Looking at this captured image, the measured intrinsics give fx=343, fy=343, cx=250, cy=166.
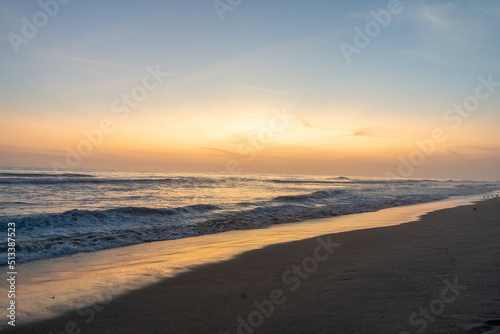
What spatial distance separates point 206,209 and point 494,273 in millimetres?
13657

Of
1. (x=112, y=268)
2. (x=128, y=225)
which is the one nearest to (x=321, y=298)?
(x=112, y=268)

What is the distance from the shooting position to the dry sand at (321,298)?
370cm

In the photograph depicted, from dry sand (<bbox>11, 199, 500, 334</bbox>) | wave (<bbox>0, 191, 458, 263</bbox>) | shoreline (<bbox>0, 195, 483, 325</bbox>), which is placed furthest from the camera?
wave (<bbox>0, 191, 458, 263</bbox>)

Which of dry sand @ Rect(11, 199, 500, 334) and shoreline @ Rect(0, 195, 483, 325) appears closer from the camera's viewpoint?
dry sand @ Rect(11, 199, 500, 334)

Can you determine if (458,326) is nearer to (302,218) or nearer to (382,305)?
(382,305)

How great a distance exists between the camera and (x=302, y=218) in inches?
626

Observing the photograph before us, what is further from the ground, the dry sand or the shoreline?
the dry sand

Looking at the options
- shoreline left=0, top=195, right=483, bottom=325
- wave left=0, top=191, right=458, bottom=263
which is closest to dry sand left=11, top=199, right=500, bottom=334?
shoreline left=0, top=195, right=483, bottom=325

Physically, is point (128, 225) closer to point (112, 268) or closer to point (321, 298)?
point (112, 268)

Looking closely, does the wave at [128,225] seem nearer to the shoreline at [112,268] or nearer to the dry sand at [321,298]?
the shoreline at [112,268]

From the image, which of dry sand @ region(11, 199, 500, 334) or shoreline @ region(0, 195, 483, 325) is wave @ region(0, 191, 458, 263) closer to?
shoreline @ region(0, 195, 483, 325)

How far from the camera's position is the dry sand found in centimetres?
370

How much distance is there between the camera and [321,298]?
452cm

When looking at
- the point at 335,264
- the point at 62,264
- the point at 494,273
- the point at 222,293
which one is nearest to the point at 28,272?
the point at 62,264
